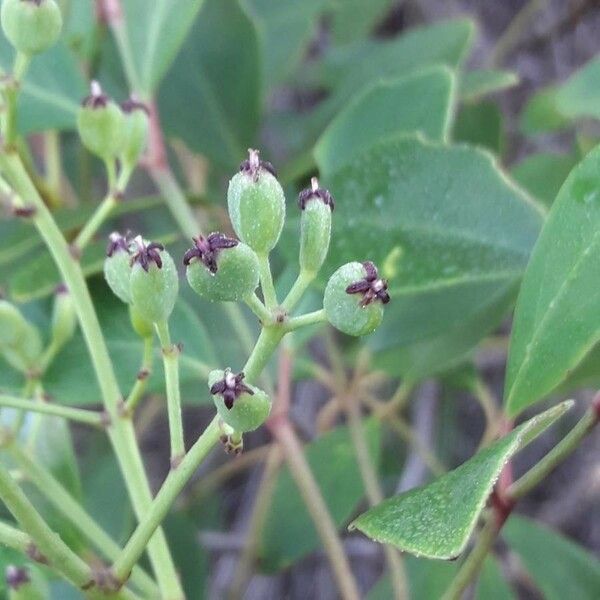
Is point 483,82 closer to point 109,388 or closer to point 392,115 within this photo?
point 392,115

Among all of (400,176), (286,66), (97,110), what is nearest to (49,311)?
(97,110)

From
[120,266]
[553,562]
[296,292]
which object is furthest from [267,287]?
[553,562]

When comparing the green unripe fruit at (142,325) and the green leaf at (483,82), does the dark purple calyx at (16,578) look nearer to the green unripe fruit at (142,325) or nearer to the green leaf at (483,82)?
the green unripe fruit at (142,325)

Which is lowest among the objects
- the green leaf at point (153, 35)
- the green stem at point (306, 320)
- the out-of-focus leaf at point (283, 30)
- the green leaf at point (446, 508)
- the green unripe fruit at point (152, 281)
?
the green leaf at point (446, 508)

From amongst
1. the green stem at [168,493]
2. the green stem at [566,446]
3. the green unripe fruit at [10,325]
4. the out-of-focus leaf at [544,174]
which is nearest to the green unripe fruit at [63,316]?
the green unripe fruit at [10,325]

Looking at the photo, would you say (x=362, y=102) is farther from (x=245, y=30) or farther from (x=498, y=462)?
(x=498, y=462)
